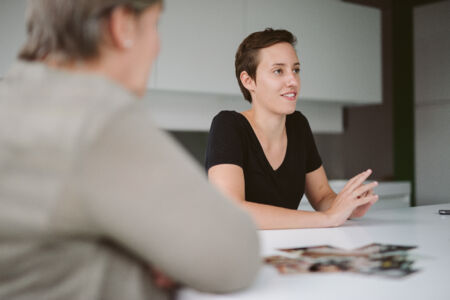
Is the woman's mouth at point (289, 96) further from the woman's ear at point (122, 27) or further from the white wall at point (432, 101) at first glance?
the white wall at point (432, 101)

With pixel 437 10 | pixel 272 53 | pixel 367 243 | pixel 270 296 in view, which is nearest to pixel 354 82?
pixel 437 10

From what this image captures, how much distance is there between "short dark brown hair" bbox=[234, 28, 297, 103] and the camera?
1917 mm

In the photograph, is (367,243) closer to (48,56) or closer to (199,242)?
(199,242)

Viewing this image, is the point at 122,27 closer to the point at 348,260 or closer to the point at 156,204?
the point at 156,204

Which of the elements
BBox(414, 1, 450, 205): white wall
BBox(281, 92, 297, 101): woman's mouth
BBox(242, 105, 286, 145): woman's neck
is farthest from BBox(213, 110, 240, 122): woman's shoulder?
BBox(414, 1, 450, 205): white wall

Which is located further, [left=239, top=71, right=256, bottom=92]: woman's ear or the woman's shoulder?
[left=239, top=71, right=256, bottom=92]: woman's ear

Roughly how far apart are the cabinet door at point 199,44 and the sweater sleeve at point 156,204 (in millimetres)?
2596

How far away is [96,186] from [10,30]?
8.95ft

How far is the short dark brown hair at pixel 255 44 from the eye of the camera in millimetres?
1917

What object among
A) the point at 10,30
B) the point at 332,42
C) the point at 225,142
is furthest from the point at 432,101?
the point at 10,30

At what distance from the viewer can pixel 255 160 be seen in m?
1.80

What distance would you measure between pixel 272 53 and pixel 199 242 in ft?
4.73

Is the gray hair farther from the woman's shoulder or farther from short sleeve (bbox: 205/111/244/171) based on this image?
the woman's shoulder

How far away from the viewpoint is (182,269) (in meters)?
0.59
